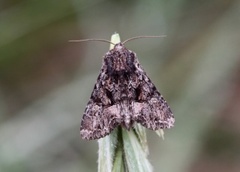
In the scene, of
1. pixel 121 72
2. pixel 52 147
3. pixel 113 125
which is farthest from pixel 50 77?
pixel 113 125

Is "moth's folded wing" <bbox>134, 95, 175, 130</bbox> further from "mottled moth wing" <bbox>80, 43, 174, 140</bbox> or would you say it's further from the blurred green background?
the blurred green background

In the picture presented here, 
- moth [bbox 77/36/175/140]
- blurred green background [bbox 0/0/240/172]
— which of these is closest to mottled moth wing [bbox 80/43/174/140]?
moth [bbox 77/36/175/140]

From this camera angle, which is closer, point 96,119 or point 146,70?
point 96,119

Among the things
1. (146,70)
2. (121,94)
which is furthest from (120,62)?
(146,70)

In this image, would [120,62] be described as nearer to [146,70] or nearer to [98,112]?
[98,112]

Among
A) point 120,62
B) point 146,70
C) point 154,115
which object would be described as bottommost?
point 154,115

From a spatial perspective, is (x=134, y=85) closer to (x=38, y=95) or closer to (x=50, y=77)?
(x=38, y=95)

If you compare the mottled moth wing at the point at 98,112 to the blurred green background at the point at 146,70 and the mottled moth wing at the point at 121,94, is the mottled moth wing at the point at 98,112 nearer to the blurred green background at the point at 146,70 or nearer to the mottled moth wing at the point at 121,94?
the mottled moth wing at the point at 121,94
